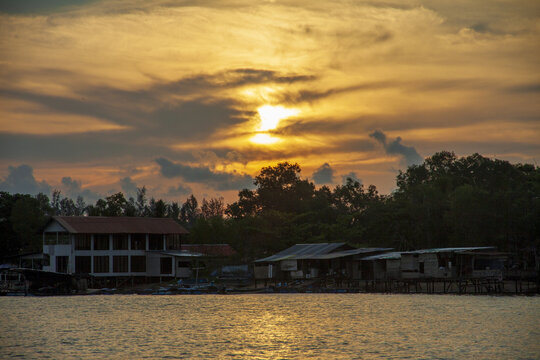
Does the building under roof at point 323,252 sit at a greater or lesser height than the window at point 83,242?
lesser

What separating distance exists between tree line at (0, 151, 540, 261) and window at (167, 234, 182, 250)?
1206 cm

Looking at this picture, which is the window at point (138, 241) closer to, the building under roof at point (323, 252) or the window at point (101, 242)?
the window at point (101, 242)

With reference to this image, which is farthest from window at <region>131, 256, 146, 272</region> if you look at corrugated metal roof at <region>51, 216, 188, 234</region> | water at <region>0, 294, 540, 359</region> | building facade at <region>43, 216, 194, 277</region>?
water at <region>0, 294, 540, 359</region>

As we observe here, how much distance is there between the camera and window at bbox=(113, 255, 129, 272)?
92.6m

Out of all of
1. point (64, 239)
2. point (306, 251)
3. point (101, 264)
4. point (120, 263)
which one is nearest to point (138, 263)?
point (120, 263)

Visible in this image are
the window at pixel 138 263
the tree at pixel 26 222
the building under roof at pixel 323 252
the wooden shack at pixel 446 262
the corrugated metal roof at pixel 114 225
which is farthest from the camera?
the tree at pixel 26 222

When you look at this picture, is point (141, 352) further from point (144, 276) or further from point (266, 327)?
point (144, 276)

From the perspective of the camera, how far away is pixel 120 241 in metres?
93.2

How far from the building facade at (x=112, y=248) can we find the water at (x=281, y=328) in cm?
1370

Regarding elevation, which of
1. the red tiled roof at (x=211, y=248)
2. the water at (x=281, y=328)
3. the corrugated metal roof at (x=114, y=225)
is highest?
the corrugated metal roof at (x=114, y=225)

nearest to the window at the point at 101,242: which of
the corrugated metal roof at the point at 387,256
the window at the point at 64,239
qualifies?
the window at the point at 64,239

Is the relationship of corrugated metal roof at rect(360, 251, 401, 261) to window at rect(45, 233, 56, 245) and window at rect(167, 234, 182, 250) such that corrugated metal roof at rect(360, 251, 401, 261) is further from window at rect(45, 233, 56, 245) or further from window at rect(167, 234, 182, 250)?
window at rect(45, 233, 56, 245)

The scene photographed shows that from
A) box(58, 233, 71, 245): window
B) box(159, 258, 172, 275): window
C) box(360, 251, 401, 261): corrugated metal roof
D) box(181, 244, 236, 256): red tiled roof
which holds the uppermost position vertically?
box(58, 233, 71, 245): window

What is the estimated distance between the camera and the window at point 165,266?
307 ft
